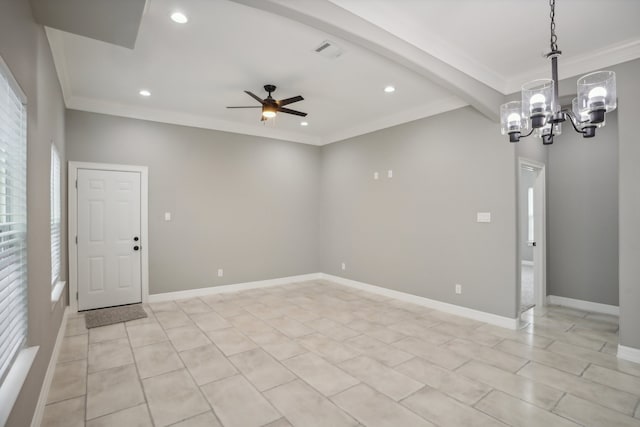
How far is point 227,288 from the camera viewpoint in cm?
569

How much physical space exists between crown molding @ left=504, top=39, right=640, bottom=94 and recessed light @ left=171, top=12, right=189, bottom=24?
368 centimetres

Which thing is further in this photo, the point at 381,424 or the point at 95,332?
the point at 95,332

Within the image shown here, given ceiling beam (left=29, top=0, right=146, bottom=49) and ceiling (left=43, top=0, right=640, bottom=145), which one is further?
ceiling (left=43, top=0, right=640, bottom=145)

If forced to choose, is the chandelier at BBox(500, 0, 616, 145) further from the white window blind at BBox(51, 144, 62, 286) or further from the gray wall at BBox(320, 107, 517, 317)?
the white window blind at BBox(51, 144, 62, 286)

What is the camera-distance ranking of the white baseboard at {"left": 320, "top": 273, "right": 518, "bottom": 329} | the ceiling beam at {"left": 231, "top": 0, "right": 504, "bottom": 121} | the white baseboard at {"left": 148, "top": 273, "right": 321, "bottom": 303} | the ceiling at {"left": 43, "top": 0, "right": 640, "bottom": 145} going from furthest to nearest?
1. the white baseboard at {"left": 148, "top": 273, "right": 321, "bottom": 303}
2. the white baseboard at {"left": 320, "top": 273, "right": 518, "bottom": 329}
3. the ceiling at {"left": 43, "top": 0, "right": 640, "bottom": 145}
4. the ceiling beam at {"left": 231, "top": 0, "right": 504, "bottom": 121}

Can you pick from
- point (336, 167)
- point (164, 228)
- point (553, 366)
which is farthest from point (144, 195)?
point (553, 366)

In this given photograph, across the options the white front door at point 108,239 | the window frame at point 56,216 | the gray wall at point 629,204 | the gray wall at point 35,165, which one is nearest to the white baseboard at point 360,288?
the white front door at point 108,239

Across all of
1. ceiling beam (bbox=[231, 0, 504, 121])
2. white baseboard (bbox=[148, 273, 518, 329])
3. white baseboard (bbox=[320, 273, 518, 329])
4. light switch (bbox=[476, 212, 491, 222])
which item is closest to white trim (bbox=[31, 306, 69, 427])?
white baseboard (bbox=[148, 273, 518, 329])

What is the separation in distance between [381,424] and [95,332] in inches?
136

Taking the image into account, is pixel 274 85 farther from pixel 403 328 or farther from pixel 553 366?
pixel 553 366

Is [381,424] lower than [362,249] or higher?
lower

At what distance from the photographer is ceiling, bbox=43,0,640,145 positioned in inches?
101

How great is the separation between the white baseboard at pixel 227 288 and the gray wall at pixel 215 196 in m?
0.08

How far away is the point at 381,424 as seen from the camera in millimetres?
2156
